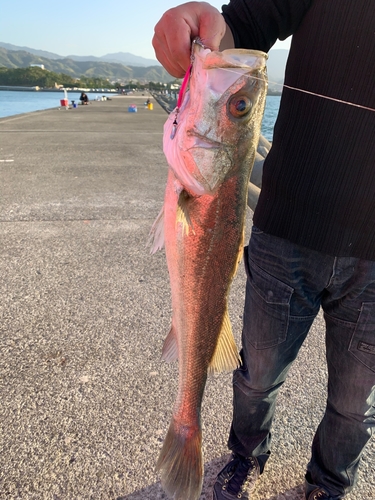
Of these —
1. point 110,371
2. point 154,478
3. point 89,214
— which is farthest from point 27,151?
point 154,478

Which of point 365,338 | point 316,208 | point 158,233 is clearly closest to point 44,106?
point 158,233

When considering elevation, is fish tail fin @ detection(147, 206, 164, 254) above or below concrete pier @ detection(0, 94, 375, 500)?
above

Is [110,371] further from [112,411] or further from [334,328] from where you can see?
[334,328]

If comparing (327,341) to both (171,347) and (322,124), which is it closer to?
(171,347)

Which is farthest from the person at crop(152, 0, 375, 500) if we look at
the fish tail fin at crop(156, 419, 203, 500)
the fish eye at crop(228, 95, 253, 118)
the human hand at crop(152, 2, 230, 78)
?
the fish tail fin at crop(156, 419, 203, 500)

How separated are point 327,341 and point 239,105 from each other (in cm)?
115

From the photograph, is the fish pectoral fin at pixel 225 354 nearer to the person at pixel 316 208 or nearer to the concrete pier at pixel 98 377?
the person at pixel 316 208

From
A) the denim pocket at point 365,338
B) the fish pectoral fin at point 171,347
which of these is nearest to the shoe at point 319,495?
the denim pocket at point 365,338

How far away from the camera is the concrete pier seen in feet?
6.68

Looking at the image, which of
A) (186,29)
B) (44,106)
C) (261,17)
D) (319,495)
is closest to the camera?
(186,29)

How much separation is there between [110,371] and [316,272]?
171cm

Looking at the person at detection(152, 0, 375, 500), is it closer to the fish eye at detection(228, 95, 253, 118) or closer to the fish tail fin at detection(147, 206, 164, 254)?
the fish eye at detection(228, 95, 253, 118)

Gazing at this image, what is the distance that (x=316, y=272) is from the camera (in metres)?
1.65

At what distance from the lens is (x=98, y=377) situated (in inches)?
104
